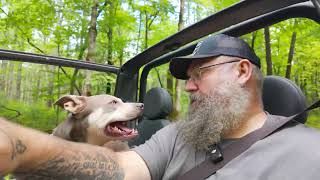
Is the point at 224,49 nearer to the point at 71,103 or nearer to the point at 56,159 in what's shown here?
the point at 56,159

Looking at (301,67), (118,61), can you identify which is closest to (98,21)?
(118,61)

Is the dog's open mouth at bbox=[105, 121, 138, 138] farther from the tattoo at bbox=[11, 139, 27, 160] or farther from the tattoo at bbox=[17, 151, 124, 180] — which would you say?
the tattoo at bbox=[11, 139, 27, 160]

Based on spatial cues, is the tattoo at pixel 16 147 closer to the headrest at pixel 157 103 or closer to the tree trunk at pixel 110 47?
the headrest at pixel 157 103

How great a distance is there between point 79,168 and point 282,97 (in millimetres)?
1304

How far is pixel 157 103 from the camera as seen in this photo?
143 inches

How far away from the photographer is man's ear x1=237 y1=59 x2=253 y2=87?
2.09m

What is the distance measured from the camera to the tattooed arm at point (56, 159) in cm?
117

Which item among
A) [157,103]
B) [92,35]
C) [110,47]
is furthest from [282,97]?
[110,47]

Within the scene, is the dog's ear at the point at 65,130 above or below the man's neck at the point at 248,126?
below

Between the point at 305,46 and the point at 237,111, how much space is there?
11.2 meters

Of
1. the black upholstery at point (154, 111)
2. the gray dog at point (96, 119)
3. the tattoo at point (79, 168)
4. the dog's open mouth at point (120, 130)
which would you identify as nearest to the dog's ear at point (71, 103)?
the gray dog at point (96, 119)

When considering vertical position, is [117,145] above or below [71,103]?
below

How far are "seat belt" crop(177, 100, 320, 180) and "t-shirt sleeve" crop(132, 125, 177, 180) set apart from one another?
19 centimetres

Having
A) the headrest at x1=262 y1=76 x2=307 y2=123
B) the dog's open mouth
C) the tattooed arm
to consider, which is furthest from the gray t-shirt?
the dog's open mouth
